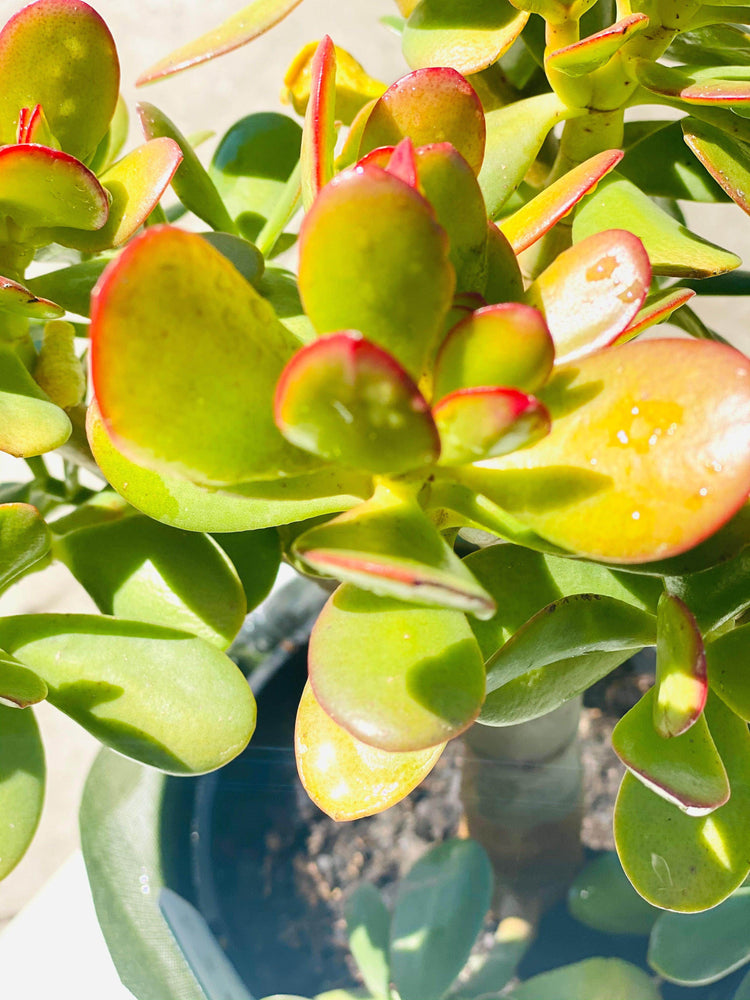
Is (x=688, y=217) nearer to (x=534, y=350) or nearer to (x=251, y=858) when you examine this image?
(x=251, y=858)

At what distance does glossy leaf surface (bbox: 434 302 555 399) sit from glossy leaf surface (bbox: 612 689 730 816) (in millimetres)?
150

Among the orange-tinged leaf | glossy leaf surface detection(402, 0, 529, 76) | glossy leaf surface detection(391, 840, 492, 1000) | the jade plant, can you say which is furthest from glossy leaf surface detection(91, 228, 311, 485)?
glossy leaf surface detection(391, 840, 492, 1000)

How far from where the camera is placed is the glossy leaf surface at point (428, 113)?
0.34 meters

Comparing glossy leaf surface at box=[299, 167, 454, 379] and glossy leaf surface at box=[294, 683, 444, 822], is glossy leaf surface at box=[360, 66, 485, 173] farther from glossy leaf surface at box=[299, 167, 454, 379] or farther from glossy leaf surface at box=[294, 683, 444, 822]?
glossy leaf surface at box=[294, 683, 444, 822]

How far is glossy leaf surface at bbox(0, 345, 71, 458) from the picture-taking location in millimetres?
388

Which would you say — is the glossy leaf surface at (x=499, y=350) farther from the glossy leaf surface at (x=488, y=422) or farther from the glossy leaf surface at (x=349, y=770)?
the glossy leaf surface at (x=349, y=770)

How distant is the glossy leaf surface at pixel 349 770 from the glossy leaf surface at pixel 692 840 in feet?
0.35

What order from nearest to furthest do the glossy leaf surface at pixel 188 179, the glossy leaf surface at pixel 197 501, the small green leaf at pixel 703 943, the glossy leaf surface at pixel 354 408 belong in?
the glossy leaf surface at pixel 354 408 < the glossy leaf surface at pixel 197 501 < the glossy leaf surface at pixel 188 179 < the small green leaf at pixel 703 943

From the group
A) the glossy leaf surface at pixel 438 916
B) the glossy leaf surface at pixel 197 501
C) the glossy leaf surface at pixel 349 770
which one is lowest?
the glossy leaf surface at pixel 438 916

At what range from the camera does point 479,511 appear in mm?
360

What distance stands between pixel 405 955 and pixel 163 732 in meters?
0.42

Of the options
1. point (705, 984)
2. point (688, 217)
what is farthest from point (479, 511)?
point (688, 217)

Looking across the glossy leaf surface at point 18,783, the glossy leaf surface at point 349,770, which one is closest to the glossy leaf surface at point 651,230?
the glossy leaf surface at point 349,770

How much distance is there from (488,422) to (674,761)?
17 cm
